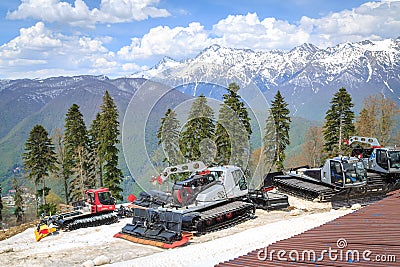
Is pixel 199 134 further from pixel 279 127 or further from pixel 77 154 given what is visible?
pixel 77 154

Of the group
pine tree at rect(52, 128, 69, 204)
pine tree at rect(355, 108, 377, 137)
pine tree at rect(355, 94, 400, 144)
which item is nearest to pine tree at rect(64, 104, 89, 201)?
pine tree at rect(52, 128, 69, 204)

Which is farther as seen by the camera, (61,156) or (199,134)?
(61,156)

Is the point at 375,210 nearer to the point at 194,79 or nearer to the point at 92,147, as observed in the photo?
the point at 194,79

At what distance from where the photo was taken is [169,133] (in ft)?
60.2

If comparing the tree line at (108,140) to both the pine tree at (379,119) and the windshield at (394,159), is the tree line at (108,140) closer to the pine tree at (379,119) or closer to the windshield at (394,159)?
the pine tree at (379,119)

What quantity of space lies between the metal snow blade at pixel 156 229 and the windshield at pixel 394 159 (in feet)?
52.1

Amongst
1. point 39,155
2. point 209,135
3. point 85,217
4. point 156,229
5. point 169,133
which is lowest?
point 85,217

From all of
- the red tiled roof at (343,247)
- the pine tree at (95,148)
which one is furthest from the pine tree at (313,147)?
the red tiled roof at (343,247)

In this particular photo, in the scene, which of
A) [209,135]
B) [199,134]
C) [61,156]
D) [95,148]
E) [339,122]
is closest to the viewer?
[199,134]

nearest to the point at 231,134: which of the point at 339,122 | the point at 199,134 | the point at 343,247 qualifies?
the point at 199,134

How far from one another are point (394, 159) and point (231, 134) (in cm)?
1258

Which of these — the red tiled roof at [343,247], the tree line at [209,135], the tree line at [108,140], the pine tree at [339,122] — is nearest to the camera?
the red tiled roof at [343,247]

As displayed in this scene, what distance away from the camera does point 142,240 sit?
55.5ft

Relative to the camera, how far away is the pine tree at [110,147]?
1508 inches
